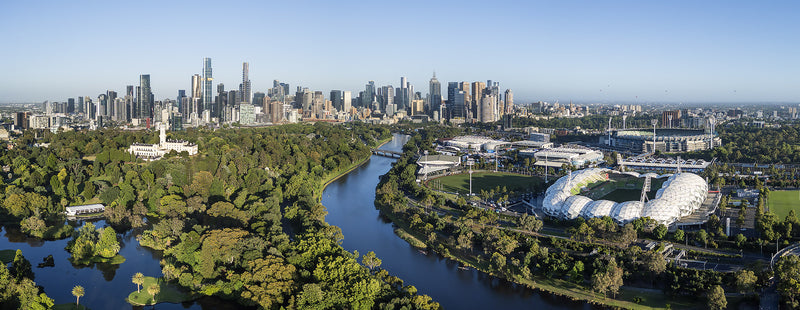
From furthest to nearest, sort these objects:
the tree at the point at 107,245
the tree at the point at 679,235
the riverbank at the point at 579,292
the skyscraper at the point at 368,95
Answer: the skyscraper at the point at 368,95 → the tree at the point at 679,235 → the tree at the point at 107,245 → the riverbank at the point at 579,292

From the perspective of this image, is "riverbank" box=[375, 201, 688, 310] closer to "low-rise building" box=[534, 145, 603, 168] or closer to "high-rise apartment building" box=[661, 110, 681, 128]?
"low-rise building" box=[534, 145, 603, 168]

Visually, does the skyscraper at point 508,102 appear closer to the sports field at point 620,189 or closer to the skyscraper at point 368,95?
the skyscraper at point 368,95

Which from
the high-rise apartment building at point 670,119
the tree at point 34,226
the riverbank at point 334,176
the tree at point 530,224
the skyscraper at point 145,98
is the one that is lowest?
the tree at point 34,226

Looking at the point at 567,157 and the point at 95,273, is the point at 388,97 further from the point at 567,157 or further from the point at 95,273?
the point at 95,273

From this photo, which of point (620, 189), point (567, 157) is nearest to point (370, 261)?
point (620, 189)

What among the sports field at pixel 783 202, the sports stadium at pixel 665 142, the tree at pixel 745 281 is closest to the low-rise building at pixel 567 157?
the sports stadium at pixel 665 142

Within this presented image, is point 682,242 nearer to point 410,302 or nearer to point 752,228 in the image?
point 752,228
